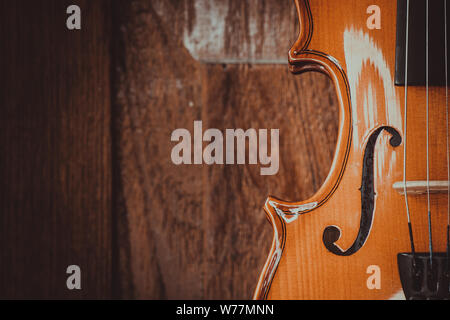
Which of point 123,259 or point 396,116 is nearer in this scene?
point 396,116

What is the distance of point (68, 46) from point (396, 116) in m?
0.56

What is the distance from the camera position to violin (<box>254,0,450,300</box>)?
16.5 inches

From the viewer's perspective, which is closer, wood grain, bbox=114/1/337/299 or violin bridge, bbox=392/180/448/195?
violin bridge, bbox=392/180/448/195

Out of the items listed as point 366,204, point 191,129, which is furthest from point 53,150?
point 366,204

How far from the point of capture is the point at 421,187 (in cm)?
41

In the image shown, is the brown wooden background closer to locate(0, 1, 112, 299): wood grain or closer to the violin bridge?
locate(0, 1, 112, 299): wood grain

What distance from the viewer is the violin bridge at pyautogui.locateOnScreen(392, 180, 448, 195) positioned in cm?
41

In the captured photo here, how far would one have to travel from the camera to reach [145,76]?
67 centimetres

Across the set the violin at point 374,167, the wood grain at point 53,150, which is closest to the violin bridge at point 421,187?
the violin at point 374,167

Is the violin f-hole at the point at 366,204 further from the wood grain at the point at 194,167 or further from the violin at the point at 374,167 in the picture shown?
the wood grain at the point at 194,167

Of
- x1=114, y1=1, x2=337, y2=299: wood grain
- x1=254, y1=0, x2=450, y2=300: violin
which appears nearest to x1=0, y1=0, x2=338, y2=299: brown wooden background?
x1=114, y1=1, x2=337, y2=299: wood grain
